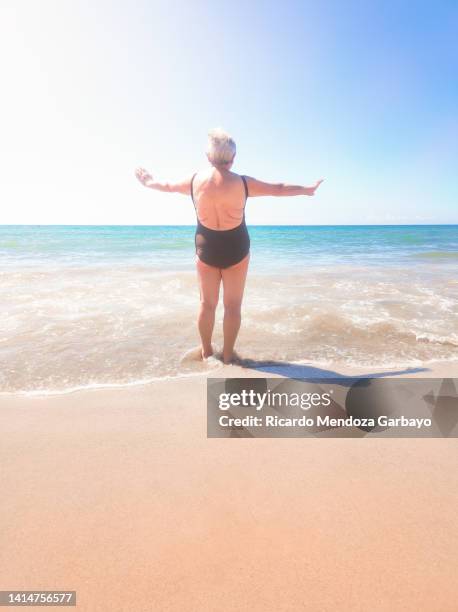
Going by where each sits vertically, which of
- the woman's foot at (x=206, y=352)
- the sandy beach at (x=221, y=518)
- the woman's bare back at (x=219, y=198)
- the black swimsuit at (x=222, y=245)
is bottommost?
the sandy beach at (x=221, y=518)

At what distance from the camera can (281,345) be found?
140 inches

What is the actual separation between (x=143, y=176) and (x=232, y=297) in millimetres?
1390

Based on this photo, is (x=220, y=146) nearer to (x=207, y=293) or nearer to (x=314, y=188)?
(x=314, y=188)

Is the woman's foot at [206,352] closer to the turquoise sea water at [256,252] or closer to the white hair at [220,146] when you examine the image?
the white hair at [220,146]

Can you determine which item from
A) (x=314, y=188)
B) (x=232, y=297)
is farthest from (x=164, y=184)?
(x=314, y=188)

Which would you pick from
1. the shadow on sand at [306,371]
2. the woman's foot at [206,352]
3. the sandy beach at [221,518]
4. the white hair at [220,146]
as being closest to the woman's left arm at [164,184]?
the white hair at [220,146]

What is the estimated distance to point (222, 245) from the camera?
2.85m

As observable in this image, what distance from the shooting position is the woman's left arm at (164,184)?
9.31 ft

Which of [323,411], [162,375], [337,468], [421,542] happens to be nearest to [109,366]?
[162,375]

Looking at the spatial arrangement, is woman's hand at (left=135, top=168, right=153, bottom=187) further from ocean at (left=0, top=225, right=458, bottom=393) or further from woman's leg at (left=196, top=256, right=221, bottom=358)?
ocean at (left=0, top=225, right=458, bottom=393)

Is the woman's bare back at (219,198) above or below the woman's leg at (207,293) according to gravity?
above

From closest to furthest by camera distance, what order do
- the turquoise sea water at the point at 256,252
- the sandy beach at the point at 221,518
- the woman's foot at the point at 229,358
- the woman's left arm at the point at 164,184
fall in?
1. the sandy beach at the point at 221,518
2. the woman's left arm at the point at 164,184
3. the woman's foot at the point at 229,358
4. the turquoise sea water at the point at 256,252

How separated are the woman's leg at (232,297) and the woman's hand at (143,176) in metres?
1.08

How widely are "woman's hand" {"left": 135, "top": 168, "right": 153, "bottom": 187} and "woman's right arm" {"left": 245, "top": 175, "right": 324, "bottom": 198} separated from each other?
938 mm
